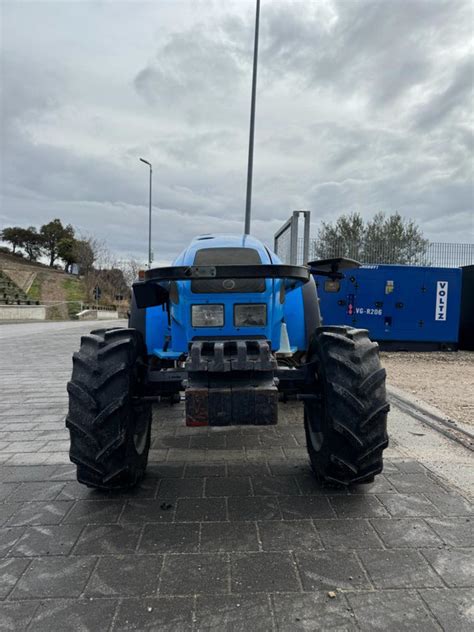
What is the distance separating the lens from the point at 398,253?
40.5 feet

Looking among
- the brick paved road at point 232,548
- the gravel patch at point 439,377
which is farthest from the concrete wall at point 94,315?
the brick paved road at point 232,548

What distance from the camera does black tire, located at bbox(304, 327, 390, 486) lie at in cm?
277

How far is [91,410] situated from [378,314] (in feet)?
30.7

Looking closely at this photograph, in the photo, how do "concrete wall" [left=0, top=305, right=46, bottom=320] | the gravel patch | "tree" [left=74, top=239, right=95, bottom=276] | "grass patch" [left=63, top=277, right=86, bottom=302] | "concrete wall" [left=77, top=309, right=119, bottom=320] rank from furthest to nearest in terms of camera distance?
"tree" [left=74, top=239, right=95, bottom=276] → "grass patch" [left=63, top=277, right=86, bottom=302] → "concrete wall" [left=77, top=309, right=119, bottom=320] → "concrete wall" [left=0, top=305, right=46, bottom=320] → the gravel patch

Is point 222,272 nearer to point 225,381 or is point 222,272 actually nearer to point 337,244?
point 225,381

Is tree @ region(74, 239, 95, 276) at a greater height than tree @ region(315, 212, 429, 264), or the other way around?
tree @ region(74, 239, 95, 276)

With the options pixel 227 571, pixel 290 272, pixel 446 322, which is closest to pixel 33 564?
pixel 227 571

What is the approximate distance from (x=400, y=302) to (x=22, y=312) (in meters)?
26.3

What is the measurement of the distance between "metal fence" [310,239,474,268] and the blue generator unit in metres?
0.72

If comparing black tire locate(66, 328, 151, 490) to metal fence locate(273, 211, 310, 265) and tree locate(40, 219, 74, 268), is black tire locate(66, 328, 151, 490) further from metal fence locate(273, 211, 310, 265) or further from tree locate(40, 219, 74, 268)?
tree locate(40, 219, 74, 268)

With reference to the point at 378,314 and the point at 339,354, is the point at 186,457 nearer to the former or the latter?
the point at 339,354

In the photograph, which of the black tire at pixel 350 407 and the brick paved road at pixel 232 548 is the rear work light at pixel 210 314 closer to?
the black tire at pixel 350 407

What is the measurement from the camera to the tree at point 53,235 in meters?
Result: 63.5

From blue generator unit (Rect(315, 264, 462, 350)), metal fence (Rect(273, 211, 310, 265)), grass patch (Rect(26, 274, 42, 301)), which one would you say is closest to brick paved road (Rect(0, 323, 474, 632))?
metal fence (Rect(273, 211, 310, 265))
